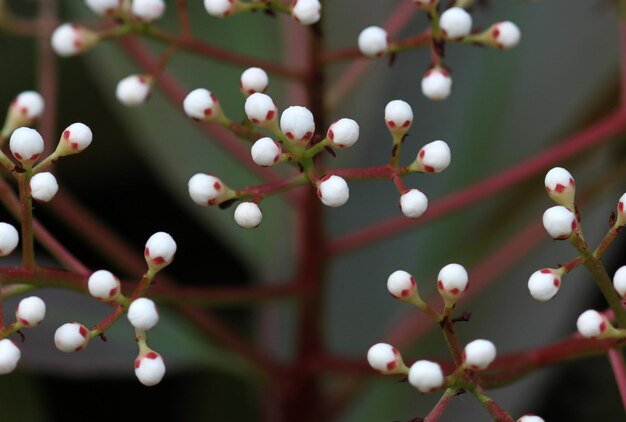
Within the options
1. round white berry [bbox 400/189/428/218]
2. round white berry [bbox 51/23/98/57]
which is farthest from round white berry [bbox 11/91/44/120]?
round white berry [bbox 400/189/428/218]

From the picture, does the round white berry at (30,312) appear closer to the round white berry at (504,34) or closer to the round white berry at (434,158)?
the round white berry at (434,158)

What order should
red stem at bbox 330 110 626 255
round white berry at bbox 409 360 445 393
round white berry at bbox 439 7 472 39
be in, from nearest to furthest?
round white berry at bbox 409 360 445 393, round white berry at bbox 439 7 472 39, red stem at bbox 330 110 626 255

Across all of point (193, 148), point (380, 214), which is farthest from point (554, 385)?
point (193, 148)

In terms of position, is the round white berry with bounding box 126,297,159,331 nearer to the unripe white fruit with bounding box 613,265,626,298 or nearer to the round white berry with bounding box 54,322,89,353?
the round white berry with bounding box 54,322,89,353

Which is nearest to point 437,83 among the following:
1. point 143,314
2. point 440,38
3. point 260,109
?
point 440,38

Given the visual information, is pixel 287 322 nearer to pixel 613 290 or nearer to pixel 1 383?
pixel 1 383

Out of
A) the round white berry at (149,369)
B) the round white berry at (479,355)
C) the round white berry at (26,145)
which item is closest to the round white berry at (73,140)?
the round white berry at (26,145)
